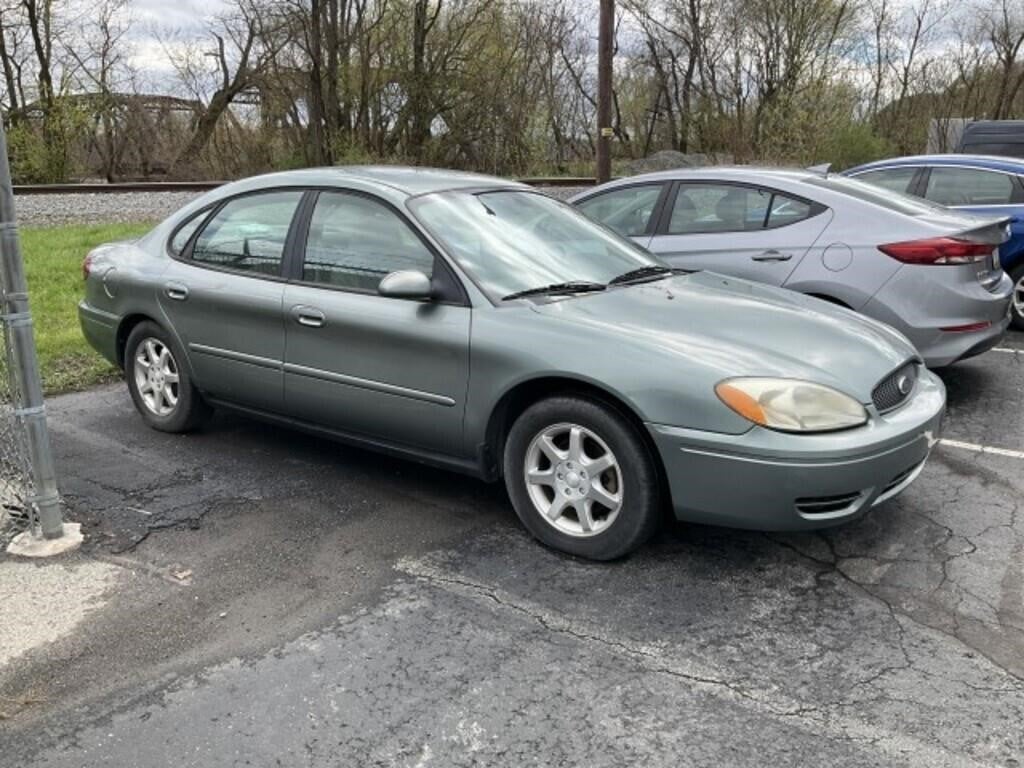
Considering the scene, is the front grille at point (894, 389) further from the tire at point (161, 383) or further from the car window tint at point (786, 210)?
the tire at point (161, 383)

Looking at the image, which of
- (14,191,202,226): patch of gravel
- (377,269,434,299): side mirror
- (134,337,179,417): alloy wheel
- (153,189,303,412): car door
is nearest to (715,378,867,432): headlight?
(377,269,434,299): side mirror

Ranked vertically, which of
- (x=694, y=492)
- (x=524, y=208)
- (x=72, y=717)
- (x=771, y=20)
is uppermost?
(x=771, y=20)

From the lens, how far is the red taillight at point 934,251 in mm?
5699

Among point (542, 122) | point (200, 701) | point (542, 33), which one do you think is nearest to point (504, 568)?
point (200, 701)

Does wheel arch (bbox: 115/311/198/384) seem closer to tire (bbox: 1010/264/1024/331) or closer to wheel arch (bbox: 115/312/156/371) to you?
wheel arch (bbox: 115/312/156/371)

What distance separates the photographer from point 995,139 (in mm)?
12547

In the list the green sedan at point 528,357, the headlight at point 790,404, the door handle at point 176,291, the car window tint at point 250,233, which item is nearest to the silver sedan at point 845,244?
the green sedan at point 528,357

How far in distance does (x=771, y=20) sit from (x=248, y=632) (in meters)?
31.2

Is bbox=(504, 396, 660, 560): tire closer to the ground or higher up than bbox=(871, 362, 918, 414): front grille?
closer to the ground

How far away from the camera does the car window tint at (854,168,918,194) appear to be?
28.1 ft

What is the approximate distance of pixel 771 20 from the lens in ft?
99.2

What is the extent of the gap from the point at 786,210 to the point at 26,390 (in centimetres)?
470

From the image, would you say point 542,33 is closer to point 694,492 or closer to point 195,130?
point 195,130

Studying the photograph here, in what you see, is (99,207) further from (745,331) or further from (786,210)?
(745,331)
